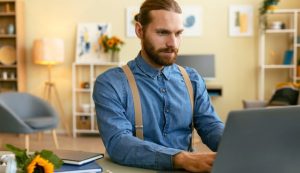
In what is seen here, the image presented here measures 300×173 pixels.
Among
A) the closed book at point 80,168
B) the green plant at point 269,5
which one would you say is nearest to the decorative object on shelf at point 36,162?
the closed book at point 80,168

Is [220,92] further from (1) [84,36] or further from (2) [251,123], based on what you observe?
(2) [251,123]

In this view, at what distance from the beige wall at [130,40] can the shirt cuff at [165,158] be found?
5.03 m

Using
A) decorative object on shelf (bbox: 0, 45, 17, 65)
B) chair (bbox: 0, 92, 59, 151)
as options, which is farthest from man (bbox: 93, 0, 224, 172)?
decorative object on shelf (bbox: 0, 45, 17, 65)

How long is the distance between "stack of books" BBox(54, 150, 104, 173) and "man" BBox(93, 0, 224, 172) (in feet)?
0.29

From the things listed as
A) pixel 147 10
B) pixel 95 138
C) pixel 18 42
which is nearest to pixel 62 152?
pixel 147 10

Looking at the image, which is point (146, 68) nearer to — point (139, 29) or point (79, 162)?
point (139, 29)

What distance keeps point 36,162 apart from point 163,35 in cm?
70

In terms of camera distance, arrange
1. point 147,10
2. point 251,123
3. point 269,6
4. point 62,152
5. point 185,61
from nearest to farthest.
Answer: point 251,123
point 62,152
point 147,10
point 269,6
point 185,61

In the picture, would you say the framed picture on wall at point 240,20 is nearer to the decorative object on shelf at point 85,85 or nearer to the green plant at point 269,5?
the green plant at point 269,5

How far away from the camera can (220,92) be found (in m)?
5.99

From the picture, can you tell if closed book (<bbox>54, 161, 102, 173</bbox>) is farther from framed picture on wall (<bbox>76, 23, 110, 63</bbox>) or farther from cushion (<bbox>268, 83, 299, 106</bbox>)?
framed picture on wall (<bbox>76, 23, 110, 63</bbox>)

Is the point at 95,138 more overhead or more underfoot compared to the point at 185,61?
more underfoot

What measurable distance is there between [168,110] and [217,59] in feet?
15.6

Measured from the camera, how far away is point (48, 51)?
5879mm
